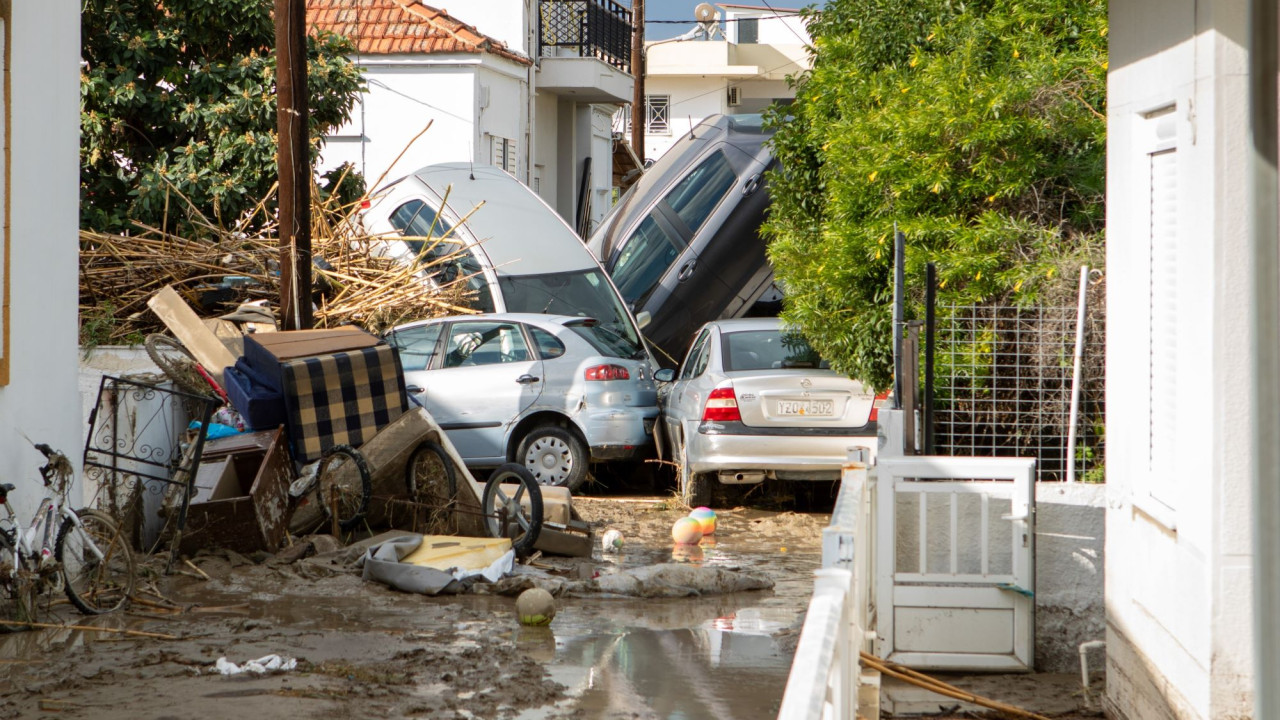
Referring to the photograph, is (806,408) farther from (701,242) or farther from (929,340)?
(701,242)

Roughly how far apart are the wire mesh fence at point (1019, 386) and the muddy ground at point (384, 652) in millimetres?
1490

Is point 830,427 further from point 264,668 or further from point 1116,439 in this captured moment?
point 264,668

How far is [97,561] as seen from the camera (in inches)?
299

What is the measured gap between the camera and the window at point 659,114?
5281cm

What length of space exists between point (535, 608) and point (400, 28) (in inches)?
702

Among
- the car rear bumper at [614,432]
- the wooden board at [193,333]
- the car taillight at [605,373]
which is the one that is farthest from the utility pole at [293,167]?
the car rear bumper at [614,432]

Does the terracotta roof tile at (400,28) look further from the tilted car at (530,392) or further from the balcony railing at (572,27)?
the tilted car at (530,392)

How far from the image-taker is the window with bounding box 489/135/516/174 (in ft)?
78.8

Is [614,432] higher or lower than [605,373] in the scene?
lower

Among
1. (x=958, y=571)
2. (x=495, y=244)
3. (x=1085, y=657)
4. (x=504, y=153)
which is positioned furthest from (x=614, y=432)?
(x=504, y=153)

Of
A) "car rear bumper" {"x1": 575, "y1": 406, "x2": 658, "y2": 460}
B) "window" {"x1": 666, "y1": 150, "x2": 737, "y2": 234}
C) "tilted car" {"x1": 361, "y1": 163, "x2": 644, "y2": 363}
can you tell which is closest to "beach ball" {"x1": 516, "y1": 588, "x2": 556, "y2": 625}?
"car rear bumper" {"x1": 575, "y1": 406, "x2": 658, "y2": 460}

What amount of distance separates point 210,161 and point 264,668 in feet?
31.1

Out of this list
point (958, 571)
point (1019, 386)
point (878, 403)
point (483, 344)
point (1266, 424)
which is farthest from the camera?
point (483, 344)

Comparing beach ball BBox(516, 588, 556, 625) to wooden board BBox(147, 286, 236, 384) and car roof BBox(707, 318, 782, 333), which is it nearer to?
wooden board BBox(147, 286, 236, 384)
